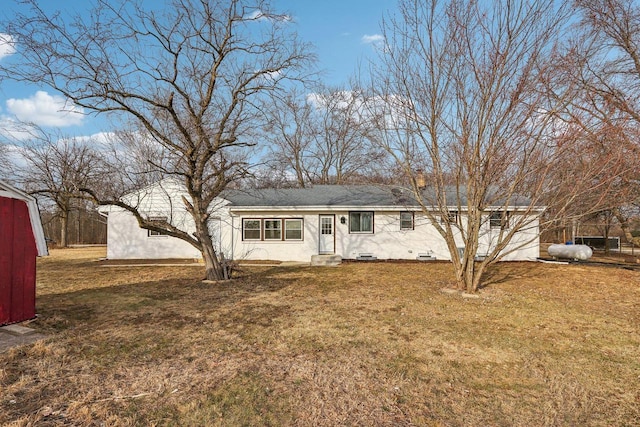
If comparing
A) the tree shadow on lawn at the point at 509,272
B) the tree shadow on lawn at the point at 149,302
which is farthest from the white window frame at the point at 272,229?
the tree shadow on lawn at the point at 509,272

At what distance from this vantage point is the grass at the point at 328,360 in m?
3.06

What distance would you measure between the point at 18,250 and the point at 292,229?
10372 millimetres

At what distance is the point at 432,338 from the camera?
507 centimetres

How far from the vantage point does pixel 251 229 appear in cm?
1515

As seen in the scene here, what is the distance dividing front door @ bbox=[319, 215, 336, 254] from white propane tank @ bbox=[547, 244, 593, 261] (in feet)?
33.0

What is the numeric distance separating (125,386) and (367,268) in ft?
32.7

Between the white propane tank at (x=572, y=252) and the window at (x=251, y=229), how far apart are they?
13366mm

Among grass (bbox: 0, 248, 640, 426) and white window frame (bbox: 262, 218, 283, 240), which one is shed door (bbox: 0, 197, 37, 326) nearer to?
grass (bbox: 0, 248, 640, 426)

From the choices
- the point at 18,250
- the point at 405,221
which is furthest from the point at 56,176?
the point at 405,221

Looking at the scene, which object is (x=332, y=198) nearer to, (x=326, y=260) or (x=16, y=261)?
(x=326, y=260)

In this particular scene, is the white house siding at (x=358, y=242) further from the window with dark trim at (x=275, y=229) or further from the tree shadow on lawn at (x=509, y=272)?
the tree shadow on lawn at (x=509, y=272)

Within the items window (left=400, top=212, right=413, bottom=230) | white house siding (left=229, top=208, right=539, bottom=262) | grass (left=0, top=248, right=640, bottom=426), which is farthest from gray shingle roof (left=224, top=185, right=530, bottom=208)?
grass (left=0, top=248, right=640, bottom=426)

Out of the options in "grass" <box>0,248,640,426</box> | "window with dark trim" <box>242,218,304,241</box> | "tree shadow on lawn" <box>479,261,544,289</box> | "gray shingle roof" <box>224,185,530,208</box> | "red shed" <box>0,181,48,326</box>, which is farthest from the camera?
"window with dark trim" <box>242,218,304,241</box>

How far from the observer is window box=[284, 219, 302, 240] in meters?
15.1
